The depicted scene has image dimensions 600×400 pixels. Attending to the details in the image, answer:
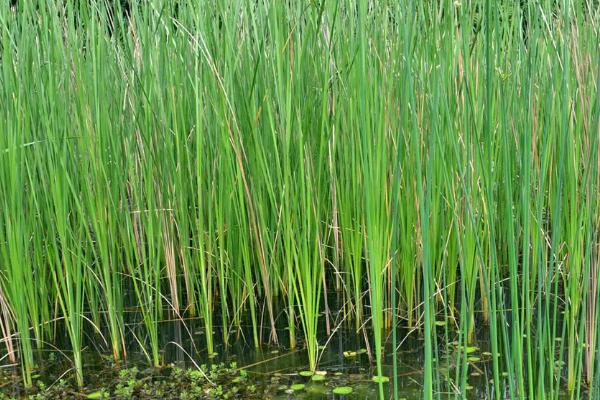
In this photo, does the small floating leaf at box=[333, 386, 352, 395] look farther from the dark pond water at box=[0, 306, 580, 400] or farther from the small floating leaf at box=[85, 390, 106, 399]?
the small floating leaf at box=[85, 390, 106, 399]

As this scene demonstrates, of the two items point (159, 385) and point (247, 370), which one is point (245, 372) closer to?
point (247, 370)

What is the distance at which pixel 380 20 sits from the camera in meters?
2.35

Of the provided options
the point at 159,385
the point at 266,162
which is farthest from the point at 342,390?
the point at 266,162

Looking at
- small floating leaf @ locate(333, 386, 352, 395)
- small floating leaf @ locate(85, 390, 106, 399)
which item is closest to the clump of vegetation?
small floating leaf @ locate(85, 390, 106, 399)

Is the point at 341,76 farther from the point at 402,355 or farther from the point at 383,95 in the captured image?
the point at 402,355

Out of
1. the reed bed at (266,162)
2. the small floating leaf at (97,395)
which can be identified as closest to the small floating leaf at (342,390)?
the reed bed at (266,162)

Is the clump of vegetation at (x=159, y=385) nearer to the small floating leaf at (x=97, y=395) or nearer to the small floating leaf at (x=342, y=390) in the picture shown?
the small floating leaf at (x=97, y=395)

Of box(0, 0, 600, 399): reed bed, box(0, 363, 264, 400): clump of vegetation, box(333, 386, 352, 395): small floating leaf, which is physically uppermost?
box(0, 0, 600, 399): reed bed

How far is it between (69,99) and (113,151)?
249 mm

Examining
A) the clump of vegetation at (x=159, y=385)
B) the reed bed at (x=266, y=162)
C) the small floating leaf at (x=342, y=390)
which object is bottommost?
the small floating leaf at (x=342, y=390)

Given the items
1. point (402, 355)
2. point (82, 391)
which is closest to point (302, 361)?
point (402, 355)

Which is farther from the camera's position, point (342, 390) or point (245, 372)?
point (245, 372)

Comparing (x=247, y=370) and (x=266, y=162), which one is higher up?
(x=266, y=162)

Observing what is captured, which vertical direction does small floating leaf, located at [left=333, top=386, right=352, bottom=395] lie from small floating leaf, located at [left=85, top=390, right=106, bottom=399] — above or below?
below
